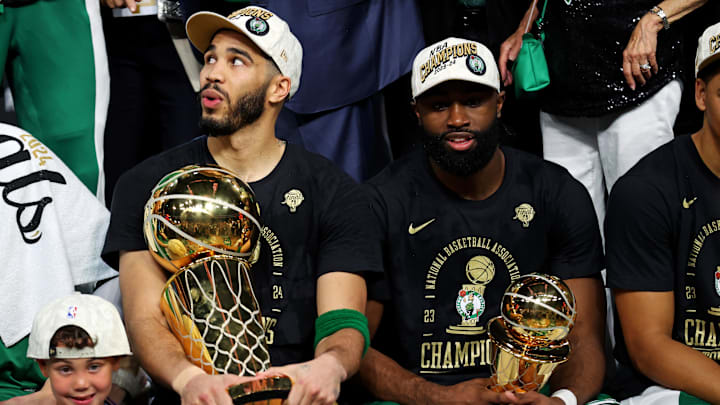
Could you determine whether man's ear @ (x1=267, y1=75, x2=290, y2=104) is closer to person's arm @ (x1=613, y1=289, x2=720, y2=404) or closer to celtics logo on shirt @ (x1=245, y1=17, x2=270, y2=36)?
celtics logo on shirt @ (x1=245, y1=17, x2=270, y2=36)

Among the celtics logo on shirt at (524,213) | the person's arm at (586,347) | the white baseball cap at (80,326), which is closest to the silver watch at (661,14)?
the celtics logo on shirt at (524,213)

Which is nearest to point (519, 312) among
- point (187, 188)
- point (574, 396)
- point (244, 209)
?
point (574, 396)

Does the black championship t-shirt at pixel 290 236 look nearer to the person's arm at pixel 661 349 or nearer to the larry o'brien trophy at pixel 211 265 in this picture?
the larry o'brien trophy at pixel 211 265

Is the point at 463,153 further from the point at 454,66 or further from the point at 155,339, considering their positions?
the point at 155,339


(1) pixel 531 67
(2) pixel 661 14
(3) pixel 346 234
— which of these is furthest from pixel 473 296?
(2) pixel 661 14

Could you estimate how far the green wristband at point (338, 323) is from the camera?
2816mm

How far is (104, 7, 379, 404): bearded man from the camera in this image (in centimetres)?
293

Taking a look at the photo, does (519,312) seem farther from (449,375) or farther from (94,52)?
(94,52)

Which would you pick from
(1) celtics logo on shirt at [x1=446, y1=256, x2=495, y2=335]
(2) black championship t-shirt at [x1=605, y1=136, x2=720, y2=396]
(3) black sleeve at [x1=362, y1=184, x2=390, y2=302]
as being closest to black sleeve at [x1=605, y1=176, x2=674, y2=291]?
(2) black championship t-shirt at [x1=605, y1=136, x2=720, y2=396]

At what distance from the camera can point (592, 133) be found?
383 centimetres

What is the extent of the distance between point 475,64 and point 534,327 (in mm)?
1175

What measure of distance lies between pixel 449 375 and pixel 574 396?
427mm

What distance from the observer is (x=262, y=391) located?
2.29 metres

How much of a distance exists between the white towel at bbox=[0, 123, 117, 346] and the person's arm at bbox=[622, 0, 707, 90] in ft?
6.37
